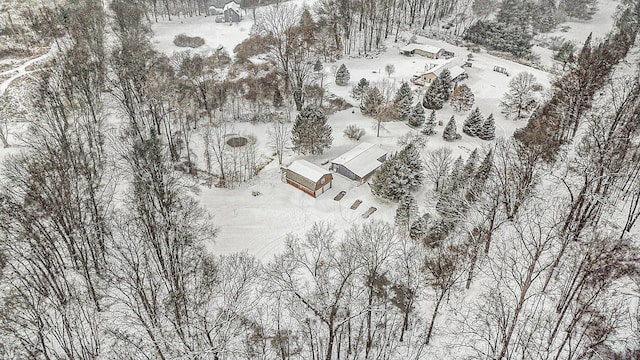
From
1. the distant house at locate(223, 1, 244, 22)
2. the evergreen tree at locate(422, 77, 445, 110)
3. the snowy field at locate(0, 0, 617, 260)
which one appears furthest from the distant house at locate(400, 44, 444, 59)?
the distant house at locate(223, 1, 244, 22)

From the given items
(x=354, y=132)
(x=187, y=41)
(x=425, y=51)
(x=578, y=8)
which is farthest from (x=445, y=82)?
(x=578, y=8)

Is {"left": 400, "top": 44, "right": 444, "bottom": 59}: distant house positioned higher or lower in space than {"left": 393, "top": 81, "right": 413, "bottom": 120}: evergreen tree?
higher

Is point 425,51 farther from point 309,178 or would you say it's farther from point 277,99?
point 309,178

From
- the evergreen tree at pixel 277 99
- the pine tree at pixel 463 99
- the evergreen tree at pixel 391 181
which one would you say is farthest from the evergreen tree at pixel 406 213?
the evergreen tree at pixel 277 99

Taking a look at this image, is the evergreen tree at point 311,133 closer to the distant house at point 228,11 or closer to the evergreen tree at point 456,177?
the evergreen tree at point 456,177

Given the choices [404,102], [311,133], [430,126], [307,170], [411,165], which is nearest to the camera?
[411,165]

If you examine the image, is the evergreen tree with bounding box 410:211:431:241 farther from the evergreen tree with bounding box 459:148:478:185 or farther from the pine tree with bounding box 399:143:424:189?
the evergreen tree with bounding box 459:148:478:185
